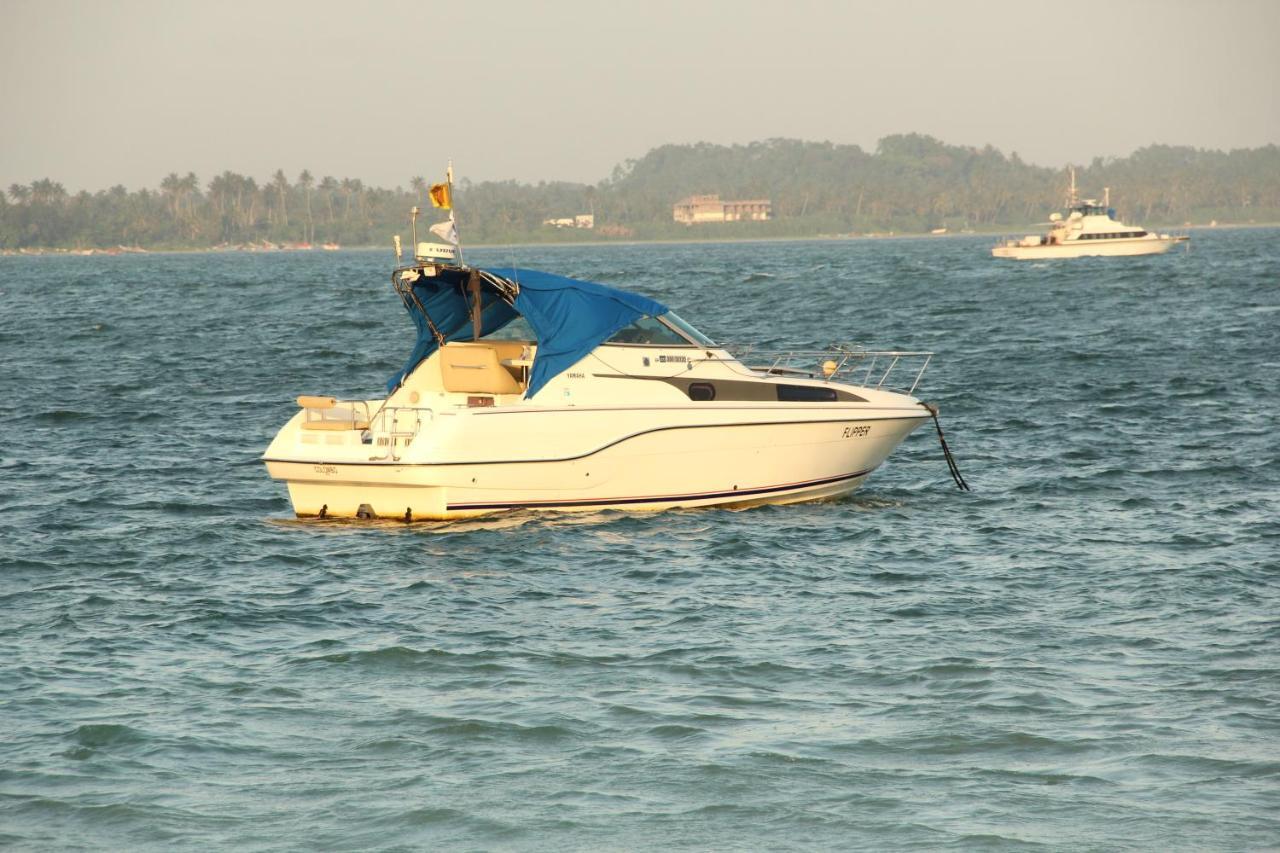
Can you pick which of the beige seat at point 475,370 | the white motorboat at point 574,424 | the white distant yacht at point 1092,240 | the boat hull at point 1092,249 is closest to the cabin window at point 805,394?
the white motorboat at point 574,424

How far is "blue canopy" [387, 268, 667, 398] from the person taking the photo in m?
17.6

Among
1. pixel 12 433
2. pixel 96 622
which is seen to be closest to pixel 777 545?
pixel 96 622

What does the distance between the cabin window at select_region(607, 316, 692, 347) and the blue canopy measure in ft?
0.28

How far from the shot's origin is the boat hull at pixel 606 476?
1727 centimetres

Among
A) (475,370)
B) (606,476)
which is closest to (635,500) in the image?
(606,476)

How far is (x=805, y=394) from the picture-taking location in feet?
59.5

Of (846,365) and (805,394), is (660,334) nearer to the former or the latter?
(805,394)

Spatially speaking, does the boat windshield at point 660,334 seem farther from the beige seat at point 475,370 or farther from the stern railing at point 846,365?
the beige seat at point 475,370

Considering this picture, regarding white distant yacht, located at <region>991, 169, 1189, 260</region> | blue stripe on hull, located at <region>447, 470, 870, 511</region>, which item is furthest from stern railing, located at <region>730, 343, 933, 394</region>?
white distant yacht, located at <region>991, 169, 1189, 260</region>

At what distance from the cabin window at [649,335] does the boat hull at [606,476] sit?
1.28 metres

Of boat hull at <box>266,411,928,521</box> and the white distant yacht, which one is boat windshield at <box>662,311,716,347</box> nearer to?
boat hull at <box>266,411,928,521</box>

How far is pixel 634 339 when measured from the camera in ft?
59.3

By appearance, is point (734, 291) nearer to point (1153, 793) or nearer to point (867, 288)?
point (867, 288)

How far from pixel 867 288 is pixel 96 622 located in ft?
197
